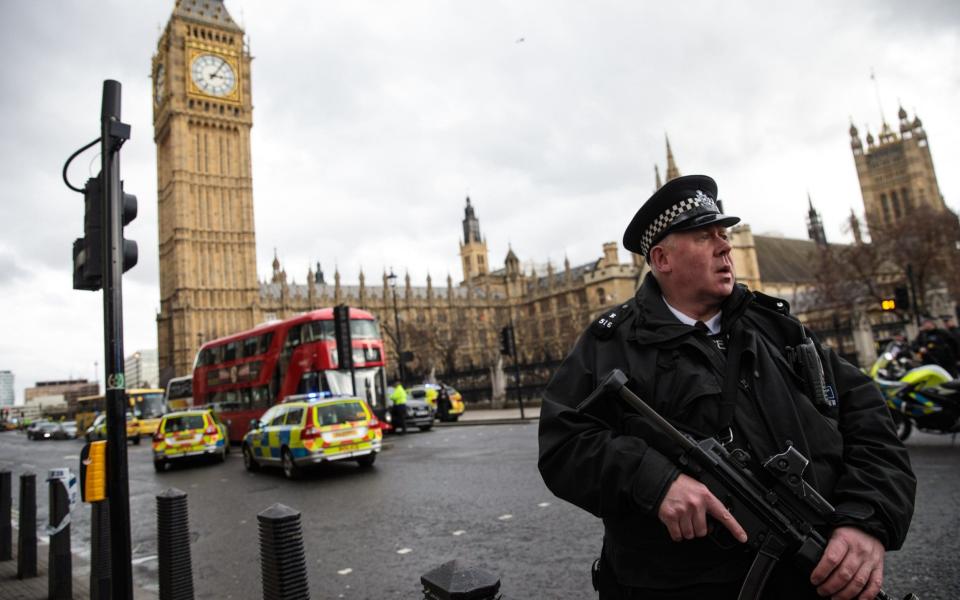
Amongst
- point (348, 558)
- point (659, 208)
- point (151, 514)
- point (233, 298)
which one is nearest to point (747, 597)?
point (659, 208)

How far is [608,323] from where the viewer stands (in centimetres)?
191

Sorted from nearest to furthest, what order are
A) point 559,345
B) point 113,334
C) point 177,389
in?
point 113,334, point 177,389, point 559,345

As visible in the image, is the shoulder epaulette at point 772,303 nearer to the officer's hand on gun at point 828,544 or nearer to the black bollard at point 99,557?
the officer's hand on gun at point 828,544

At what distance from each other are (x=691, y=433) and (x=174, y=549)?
3.54m

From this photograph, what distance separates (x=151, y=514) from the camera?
8.55 m

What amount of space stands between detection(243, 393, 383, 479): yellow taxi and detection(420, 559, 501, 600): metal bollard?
8.72 meters

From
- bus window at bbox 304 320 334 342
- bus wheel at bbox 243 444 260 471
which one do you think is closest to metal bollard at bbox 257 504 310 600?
bus wheel at bbox 243 444 260 471

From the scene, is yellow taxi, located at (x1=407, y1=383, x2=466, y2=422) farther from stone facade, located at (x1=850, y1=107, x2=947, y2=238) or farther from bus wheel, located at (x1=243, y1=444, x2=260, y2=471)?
stone facade, located at (x1=850, y1=107, x2=947, y2=238)

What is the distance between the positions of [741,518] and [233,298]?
66774mm

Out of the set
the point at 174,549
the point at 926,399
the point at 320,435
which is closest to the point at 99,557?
the point at 174,549

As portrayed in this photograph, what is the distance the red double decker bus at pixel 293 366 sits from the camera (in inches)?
691

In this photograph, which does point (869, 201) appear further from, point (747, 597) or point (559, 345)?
point (747, 597)

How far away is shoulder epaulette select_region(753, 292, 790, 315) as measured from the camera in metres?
1.93

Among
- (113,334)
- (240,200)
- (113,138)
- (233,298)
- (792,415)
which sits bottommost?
(792,415)
